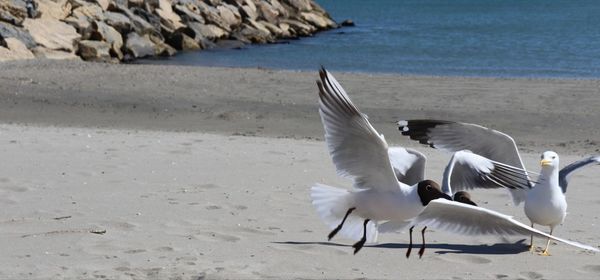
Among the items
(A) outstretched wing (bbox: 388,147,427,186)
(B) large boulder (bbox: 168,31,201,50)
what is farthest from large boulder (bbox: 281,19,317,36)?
(A) outstretched wing (bbox: 388,147,427,186)

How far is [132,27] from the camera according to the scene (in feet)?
95.0

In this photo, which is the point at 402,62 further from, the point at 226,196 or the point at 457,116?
the point at 226,196

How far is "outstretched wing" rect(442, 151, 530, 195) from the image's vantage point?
674 cm

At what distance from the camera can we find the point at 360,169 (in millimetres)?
6055

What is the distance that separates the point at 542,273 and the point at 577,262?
44 cm

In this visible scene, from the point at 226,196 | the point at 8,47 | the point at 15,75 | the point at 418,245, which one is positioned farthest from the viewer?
the point at 8,47

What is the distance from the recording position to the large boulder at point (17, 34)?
73.8ft

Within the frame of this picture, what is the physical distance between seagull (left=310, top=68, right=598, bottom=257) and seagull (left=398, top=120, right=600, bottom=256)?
1.87 feet

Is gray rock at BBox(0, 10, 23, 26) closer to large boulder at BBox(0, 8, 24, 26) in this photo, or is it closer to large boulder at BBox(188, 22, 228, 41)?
large boulder at BBox(0, 8, 24, 26)

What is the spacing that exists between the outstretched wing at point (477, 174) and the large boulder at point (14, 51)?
15.3 m

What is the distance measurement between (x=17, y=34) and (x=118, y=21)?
5.68 m

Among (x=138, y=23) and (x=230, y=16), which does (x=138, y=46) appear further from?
A: (x=230, y=16)

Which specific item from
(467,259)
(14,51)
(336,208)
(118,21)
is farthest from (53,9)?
(467,259)

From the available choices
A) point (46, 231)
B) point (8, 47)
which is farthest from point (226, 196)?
point (8, 47)
